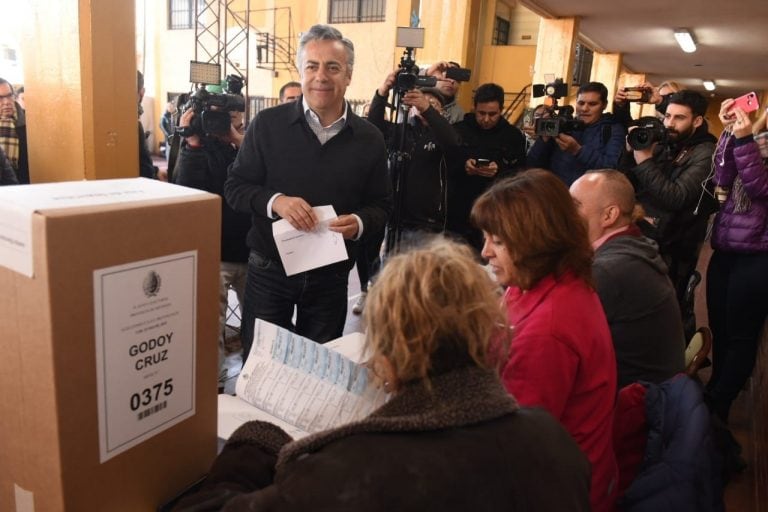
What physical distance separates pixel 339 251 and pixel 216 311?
0.80 m

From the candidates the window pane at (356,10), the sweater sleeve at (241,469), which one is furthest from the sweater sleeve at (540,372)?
the window pane at (356,10)

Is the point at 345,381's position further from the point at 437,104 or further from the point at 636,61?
the point at 636,61

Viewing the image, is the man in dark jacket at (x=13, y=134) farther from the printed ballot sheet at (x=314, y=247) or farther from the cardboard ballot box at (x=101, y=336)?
the cardboard ballot box at (x=101, y=336)

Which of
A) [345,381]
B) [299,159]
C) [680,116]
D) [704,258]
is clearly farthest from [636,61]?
[345,381]

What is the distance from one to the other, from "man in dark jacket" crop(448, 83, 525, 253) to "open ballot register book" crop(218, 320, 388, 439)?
1996 millimetres

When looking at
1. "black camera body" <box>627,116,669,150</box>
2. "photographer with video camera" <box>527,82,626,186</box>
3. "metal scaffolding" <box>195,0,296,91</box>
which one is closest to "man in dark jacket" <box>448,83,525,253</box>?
"photographer with video camera" <box>527,82,626,186</box>

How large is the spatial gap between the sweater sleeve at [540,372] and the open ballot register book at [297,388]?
0.24 m

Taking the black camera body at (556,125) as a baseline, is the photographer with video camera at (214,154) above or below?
below

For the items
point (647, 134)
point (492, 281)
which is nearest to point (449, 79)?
point (647, 134)

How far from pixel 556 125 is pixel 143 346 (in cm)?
252

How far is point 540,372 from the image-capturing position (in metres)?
1.00

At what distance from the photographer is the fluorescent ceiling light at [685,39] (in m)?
6.65

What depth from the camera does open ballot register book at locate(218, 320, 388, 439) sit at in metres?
1.05

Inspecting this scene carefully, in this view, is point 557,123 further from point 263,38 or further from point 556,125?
point 263,38
